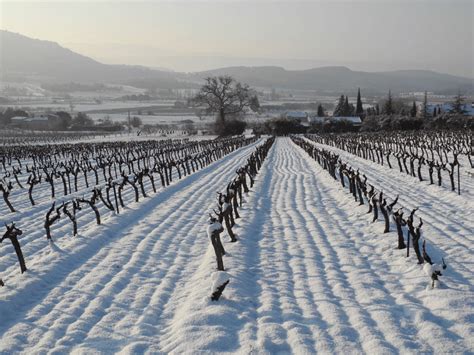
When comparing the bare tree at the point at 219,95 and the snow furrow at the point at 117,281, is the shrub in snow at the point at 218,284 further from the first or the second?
the bare tree at the point at 219,95

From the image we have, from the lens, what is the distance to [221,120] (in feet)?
267

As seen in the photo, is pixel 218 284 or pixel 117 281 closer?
pixel 218 284

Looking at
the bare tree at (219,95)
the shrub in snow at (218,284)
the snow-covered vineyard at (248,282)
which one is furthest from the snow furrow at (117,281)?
the bare tree at (219,95)

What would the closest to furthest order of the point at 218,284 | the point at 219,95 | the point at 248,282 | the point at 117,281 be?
1. the point at 218,284
2. the point at 248,282
3. the point at 117,281
4. the point at 219,95

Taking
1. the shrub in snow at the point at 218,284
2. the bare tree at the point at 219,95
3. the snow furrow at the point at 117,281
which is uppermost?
the bare tree at the point at 219,95

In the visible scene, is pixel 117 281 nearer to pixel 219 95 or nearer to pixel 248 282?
pixel 248 282

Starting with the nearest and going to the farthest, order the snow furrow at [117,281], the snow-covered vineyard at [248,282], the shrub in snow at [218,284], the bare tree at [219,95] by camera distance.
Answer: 1. the snow-covered vineyard at [248,282]
2. the snow furrow at [117,281]
3. the shrub in snow at [218,284]
4. the bare tree at [219,95]

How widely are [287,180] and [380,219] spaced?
967 centimetres

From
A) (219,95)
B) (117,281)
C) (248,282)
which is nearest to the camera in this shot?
(248,282)

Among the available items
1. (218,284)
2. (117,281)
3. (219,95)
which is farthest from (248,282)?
(219,95)

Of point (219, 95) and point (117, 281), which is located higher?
point (219, 95)

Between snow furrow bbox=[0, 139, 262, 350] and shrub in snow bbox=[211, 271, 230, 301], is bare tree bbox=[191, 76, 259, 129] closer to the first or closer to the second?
snow furrow bbox=[0, 139, 262, 350]

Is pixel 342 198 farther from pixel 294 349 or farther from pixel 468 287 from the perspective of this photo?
pixel 294 349

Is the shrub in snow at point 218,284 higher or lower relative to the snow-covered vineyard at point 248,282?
higher
